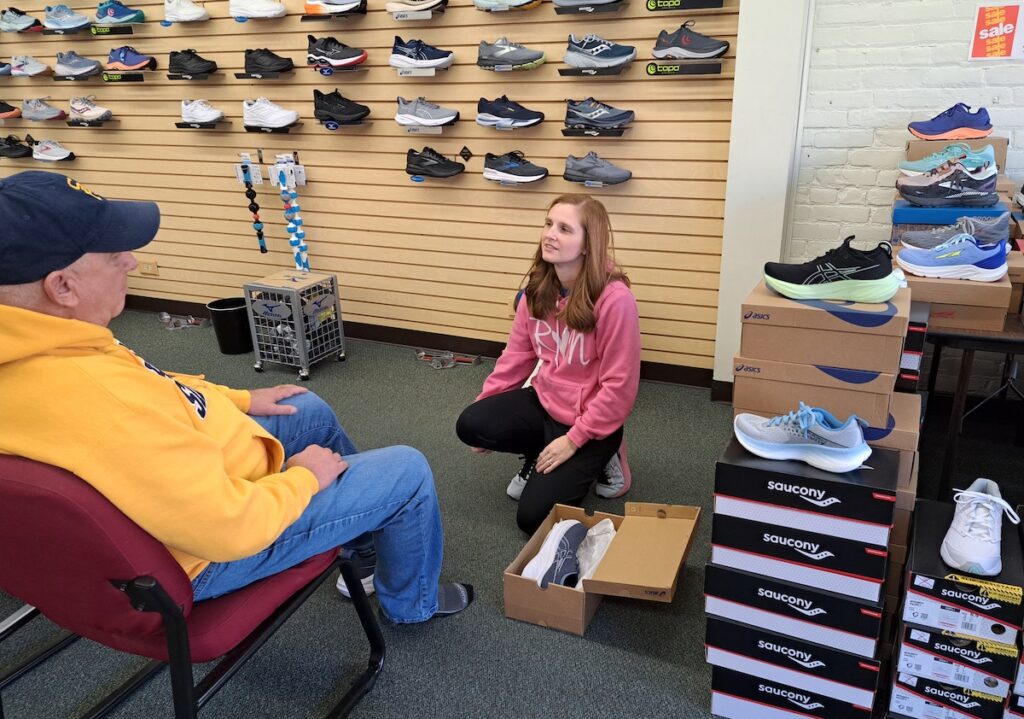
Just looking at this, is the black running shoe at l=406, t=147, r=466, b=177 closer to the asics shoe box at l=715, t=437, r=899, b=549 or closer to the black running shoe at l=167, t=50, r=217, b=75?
the black running shoe at l=167, t=50, r=217, b=75

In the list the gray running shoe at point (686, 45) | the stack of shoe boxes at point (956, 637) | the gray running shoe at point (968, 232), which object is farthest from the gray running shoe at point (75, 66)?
the stack of shoe boxes at point (956, 637)

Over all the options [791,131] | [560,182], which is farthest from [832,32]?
[560,182]

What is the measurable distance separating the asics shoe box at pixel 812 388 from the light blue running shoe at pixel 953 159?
1284mm

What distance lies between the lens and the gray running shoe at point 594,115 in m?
3.50

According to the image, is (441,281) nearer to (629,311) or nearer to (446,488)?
(446,488)

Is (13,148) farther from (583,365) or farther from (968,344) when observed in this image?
(968,344)

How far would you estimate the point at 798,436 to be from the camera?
1.61m

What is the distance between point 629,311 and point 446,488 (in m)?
1.05

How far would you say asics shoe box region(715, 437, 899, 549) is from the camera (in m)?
1.52

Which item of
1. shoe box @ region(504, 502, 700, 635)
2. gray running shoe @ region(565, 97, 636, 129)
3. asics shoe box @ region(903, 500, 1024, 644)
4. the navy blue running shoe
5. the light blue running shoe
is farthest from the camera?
the navy blue running shoe

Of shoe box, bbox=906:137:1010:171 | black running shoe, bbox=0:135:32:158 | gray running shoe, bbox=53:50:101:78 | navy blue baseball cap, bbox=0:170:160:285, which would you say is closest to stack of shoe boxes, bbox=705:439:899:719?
navy blue baseball cap, bbox=0:170:160:285

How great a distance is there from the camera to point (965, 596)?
1.51m

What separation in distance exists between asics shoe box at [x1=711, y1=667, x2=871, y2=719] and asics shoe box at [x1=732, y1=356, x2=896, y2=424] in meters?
0.65

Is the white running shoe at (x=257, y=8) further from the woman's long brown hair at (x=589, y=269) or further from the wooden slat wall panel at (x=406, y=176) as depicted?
the woman's long brown hair at (x=589, y=269)
